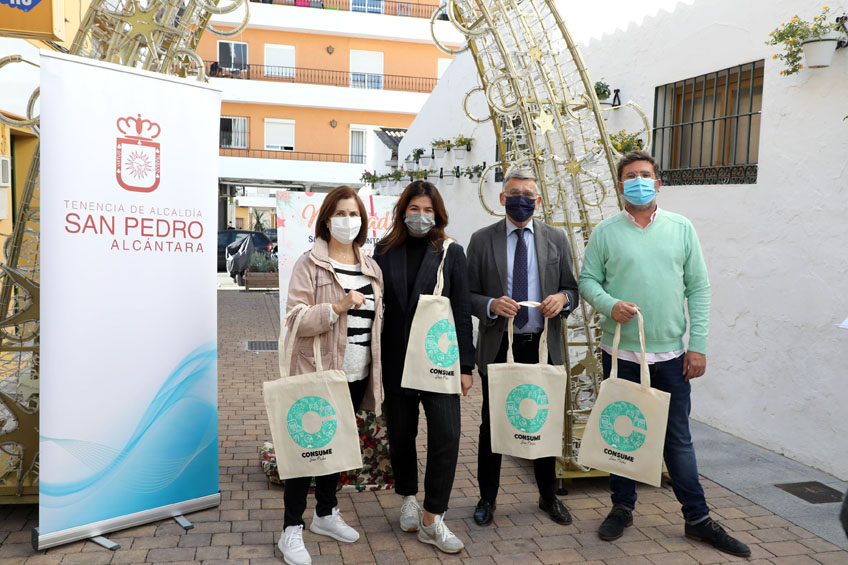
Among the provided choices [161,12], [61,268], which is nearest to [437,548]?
[61,268]

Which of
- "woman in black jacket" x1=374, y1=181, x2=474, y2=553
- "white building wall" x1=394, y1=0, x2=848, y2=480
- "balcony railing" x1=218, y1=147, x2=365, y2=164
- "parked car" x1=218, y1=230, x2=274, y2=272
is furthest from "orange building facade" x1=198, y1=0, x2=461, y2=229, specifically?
"woman in black jacket" x1=374, y1=181, x2=474, y2=553

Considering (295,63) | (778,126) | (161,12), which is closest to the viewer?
(161,12)

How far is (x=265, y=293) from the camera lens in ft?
53.7

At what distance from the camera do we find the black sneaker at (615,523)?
3.94 meters

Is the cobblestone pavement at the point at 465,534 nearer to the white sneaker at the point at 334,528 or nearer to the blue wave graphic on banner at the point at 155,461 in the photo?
the white sneaker at the point at 334,528

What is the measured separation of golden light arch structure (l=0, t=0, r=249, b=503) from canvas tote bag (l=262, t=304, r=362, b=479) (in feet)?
4.93

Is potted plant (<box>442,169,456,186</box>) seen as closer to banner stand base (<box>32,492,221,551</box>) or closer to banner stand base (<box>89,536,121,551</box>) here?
banner stand base (<box>32,492,221,551</box>)

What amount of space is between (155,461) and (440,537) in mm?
1588

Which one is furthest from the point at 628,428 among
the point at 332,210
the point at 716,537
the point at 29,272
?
the point at 29,272

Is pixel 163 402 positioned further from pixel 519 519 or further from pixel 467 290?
pixel 519 519

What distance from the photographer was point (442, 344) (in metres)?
3.64

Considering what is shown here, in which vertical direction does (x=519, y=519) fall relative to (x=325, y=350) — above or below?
below

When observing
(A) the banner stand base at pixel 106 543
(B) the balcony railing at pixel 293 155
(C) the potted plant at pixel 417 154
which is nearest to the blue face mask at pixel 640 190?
(A) the banner stand base at pixel 106 543

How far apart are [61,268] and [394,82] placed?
26.1 metres
